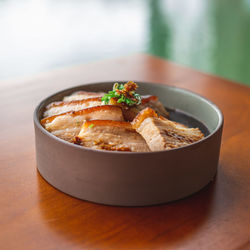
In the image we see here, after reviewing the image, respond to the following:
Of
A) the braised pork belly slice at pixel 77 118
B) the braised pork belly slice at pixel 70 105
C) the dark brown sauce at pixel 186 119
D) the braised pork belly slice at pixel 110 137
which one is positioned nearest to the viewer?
the braised pork belly slice at pixel 110 137

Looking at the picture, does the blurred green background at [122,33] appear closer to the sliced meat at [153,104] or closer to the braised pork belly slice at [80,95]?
the braised pork belly slice at [80,95]

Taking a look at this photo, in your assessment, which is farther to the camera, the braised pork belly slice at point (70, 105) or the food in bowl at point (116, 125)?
the braised pork belly slice at point (70, 105)

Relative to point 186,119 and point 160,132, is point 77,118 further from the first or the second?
point 186,119

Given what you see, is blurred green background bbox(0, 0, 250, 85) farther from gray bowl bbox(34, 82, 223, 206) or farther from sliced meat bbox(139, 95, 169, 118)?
gray bowl bbox(34, 82, 223, 206)

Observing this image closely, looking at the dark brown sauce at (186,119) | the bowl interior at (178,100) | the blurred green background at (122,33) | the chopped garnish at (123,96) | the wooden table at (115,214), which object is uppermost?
the chopped garnish at (123,96)

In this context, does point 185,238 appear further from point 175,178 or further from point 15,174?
point 15,174

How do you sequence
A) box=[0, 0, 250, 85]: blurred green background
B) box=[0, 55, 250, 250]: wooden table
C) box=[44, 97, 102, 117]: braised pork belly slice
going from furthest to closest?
box=[0, 0, 250, 85]: blurred green background
box=[44, 97, 102, 117]: braised pork belly slice
box=[0, 55, 250, 250]: wooden table

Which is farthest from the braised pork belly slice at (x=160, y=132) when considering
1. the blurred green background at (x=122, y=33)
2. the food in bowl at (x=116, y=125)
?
the blurred green background at (x=122, y=33)

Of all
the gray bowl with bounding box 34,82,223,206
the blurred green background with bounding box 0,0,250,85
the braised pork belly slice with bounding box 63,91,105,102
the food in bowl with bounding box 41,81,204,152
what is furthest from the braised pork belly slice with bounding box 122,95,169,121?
the blurred green background with bounding box 0,0,250,85
